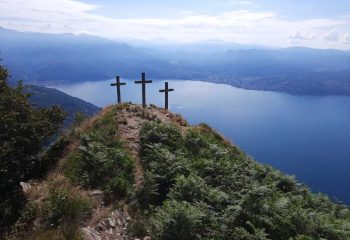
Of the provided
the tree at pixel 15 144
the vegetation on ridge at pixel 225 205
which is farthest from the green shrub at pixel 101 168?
the tree at pixel 15 144

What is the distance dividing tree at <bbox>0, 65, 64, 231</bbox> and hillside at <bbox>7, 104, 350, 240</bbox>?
0.55 metres

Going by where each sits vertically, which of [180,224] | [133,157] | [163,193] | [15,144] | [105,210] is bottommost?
[105,210]

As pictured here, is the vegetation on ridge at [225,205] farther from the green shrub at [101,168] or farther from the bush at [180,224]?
the green shrub at [101,168]

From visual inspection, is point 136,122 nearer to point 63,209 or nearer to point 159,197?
point 159,197

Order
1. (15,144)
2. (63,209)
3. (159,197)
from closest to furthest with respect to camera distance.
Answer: (63,209), (159,197), (15,144)

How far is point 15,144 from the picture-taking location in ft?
41.3

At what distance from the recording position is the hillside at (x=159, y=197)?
30.1 feet

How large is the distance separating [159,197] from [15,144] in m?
5.46

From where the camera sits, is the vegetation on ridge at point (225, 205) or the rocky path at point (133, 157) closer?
the vegetation on ridge at point (225, 205)

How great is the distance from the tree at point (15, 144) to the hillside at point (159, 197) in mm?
548

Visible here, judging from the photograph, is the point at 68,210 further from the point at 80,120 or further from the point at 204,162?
the point at 80,120

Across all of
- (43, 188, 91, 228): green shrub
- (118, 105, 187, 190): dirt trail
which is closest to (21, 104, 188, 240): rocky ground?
(118, 105, 187, 190): dirt trail

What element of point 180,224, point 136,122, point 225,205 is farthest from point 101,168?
point 136,122

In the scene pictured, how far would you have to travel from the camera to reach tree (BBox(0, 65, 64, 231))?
10766 mm
